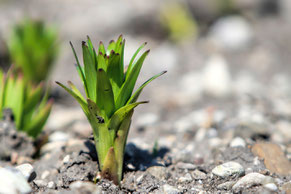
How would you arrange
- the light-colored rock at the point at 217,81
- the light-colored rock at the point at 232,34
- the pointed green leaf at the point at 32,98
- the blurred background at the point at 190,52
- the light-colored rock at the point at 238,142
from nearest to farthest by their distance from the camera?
the light-colored rock at the point at 238,142, the pointed green leaf at the point at 32,98, the blurred background at the point at 190,52, the light-colored rock at the point at 217,81, the light-colored rock at the point at 232,34

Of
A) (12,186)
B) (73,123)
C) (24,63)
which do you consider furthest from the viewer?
(24,63)

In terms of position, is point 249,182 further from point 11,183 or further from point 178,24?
point 178,24

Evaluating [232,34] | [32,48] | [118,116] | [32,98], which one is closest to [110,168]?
[118,116]

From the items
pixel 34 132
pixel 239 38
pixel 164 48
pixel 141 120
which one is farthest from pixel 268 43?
pixel 34 132

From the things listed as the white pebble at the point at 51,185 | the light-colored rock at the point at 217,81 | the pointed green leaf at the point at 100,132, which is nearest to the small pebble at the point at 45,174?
the white pebble at the point at 51,185

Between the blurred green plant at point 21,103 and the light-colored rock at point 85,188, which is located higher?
the blurred green plant at point 21,103

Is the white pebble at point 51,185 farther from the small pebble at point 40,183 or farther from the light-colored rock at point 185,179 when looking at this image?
the light-colored rock at point 185,179

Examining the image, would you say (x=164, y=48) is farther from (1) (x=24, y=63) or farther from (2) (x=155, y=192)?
(2) (x=155, y=192)
